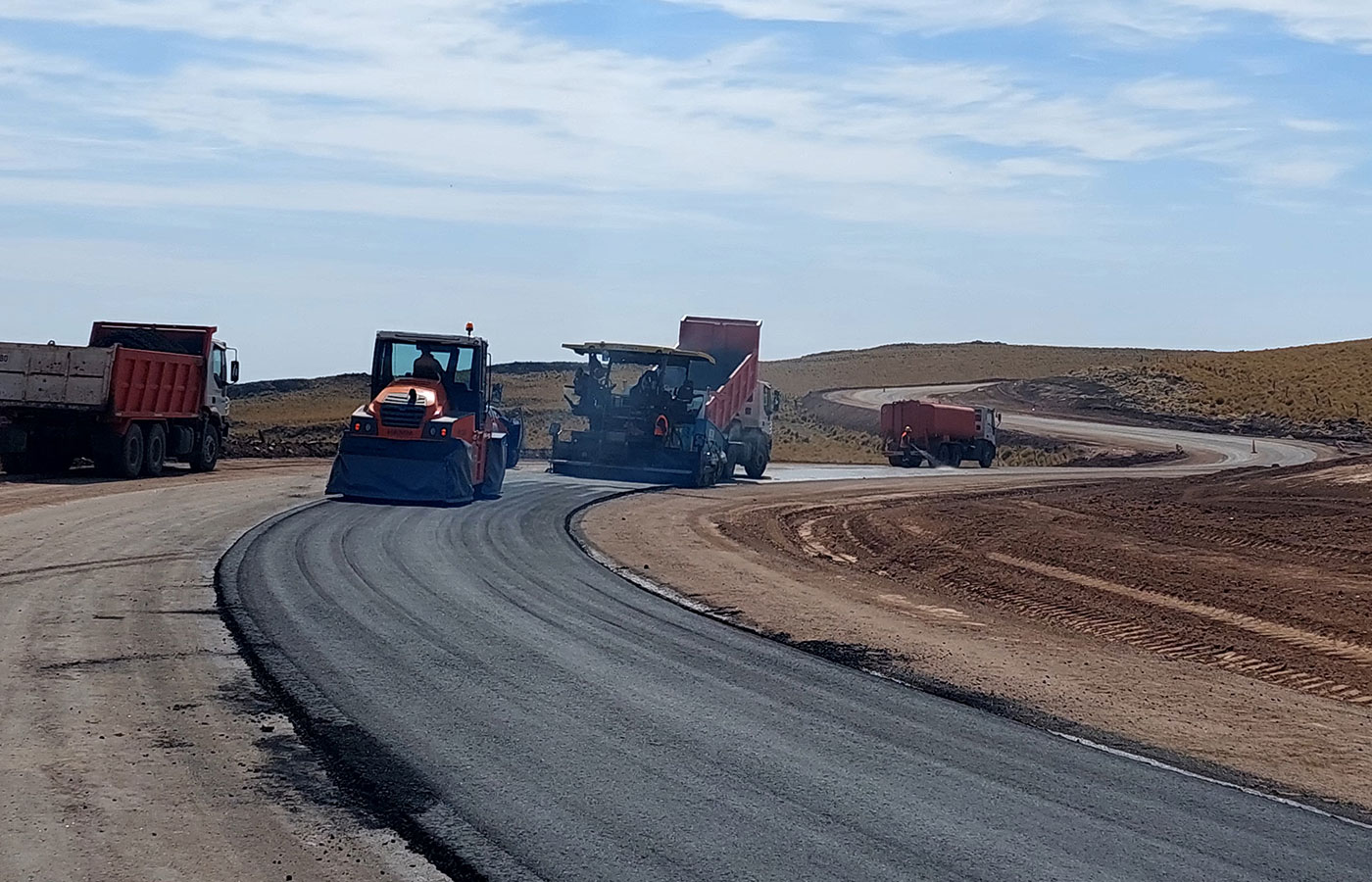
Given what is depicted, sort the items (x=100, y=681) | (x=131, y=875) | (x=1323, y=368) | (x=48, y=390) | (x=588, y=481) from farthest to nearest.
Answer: (x=1323, y=368) < (x=588, y=481) < (x=48, y=390) < (x=100, y=681) < (x=131, y=875)

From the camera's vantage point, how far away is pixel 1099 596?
16.2 meters

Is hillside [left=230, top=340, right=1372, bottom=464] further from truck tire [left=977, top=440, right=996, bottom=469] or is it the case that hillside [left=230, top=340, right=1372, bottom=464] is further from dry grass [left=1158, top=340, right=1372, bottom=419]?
truck tire [left=977, top=440, right=996, bottom=469]

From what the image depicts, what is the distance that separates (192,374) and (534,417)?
33142 millimetres

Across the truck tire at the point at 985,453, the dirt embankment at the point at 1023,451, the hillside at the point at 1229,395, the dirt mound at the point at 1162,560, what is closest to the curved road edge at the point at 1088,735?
the dirt mound at the point at 1162,560

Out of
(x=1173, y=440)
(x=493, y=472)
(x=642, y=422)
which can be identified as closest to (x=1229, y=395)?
(x=1173, y=440)

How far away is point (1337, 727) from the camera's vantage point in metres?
9.88

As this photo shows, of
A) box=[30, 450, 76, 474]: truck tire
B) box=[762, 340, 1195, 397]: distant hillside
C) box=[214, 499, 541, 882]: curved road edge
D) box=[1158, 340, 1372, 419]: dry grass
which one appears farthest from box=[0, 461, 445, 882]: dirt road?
box=[762, 340, 1195, 397]: distant hillside

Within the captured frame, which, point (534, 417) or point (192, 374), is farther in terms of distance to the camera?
point (534, 417)

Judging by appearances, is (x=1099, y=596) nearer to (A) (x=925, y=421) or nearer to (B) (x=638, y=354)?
(B) (x=638, y=354)

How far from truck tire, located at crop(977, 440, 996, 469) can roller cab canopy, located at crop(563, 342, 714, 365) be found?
20.4 meters

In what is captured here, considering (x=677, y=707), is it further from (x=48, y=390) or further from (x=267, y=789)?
(x=48, y=390)

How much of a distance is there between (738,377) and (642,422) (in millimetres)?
3970

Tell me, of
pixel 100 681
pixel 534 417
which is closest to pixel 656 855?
pixel 100 681

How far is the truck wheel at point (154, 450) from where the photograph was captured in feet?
93.0
